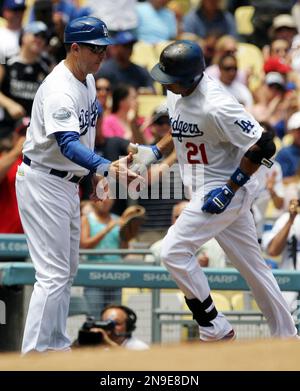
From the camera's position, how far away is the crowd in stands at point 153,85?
1134cm

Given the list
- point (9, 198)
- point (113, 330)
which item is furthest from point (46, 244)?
point (9, 198)

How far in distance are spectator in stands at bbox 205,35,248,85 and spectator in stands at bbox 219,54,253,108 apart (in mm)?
209

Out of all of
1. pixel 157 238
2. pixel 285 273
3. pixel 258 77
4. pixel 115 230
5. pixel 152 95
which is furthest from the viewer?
pixel 258 77

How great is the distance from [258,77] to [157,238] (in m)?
4.84

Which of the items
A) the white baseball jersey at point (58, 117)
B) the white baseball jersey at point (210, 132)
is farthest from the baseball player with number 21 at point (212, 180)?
the white baseball jersey at point (58, 117)

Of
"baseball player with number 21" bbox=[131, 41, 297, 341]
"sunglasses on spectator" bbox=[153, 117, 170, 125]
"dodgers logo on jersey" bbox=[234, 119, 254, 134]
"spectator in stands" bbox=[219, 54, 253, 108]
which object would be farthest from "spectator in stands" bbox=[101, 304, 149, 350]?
"spectator in stands" bbox=[219, 54, 253, 108]

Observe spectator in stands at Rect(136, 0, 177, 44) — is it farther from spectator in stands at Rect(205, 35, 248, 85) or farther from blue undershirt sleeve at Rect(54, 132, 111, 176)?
blue undershirt sleeve at Rect(54, 132, 111, 176)

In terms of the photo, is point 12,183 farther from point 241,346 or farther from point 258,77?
point 258,77

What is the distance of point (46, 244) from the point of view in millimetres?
8484

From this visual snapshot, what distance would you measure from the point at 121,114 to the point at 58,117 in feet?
18.8

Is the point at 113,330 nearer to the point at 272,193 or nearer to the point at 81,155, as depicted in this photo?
the point at 81,155

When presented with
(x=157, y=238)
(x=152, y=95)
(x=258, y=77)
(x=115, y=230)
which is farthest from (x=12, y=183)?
(x=258, y=77)

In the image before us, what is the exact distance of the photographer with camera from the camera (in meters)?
9.88

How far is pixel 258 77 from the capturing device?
55.2ft
